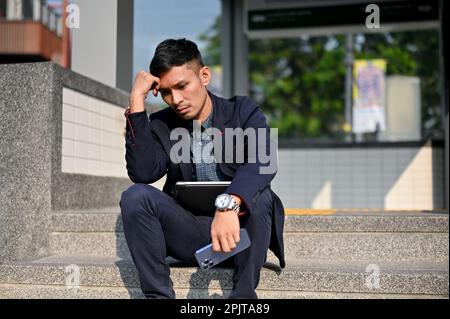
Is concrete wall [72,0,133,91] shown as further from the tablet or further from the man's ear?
the tablet

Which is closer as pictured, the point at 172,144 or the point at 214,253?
the point at 214,253

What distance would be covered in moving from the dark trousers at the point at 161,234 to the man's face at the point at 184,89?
40cm

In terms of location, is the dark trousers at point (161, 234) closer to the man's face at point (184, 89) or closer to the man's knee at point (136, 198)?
the man's knee at point (136, 198)

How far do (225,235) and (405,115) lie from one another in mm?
5760

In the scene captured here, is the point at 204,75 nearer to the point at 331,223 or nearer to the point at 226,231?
the point at 226,231

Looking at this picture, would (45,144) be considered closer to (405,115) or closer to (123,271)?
(123,271)

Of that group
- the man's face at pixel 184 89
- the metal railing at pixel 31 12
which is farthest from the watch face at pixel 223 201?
the metal railing at pixel 31 12

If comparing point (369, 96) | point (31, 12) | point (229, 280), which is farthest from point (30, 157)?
point (31, 12)

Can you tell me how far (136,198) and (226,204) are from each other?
0.42 metres

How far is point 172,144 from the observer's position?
2.73m

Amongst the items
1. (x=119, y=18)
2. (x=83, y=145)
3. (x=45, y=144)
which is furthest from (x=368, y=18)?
(x=45, y=144)

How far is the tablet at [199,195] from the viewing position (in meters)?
2.50

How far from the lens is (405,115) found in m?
7.42

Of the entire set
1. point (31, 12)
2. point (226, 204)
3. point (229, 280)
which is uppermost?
point (31, 12)
